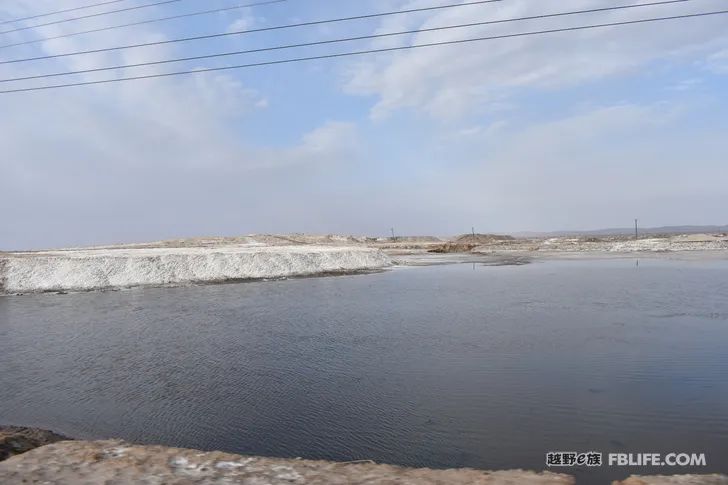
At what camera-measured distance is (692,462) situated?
5926 mm

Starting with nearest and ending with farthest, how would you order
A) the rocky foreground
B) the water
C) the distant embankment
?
1. the rocky foreground
2. the water
3. the distant embankment

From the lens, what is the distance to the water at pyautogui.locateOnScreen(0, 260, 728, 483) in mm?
6848

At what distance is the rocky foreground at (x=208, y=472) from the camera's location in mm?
4871

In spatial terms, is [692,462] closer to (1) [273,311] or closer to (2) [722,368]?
(2) [722,368]

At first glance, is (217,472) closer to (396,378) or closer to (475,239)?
(396,378)

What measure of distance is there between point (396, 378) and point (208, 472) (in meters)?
5.36

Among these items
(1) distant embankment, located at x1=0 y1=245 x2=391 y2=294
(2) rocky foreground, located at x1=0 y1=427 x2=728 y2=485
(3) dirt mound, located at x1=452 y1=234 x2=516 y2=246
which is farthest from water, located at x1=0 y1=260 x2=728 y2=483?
(3) dirt mound, located at x1=452 y1=234 x2=516 y2=246

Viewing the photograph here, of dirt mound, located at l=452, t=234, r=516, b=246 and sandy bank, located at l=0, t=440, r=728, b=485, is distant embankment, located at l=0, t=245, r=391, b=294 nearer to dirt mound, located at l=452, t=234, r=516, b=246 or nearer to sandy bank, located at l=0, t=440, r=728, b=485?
sandy bank, located at l=0, t=440, r=728, b=485

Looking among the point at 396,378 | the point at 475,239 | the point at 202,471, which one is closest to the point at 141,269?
the point at 396,378

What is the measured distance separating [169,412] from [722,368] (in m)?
11.2

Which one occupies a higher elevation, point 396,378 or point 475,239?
point 475,239

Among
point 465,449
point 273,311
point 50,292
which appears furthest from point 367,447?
point 50,292

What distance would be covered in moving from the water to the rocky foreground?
0.95 m

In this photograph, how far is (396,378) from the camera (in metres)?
9.91
